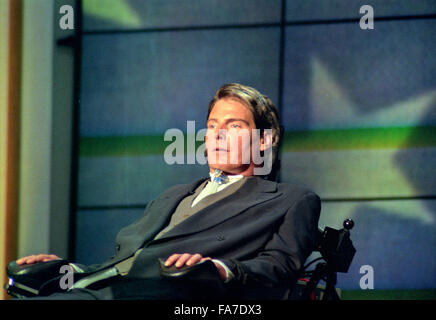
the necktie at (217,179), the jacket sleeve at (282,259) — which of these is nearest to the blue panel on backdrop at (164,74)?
the necktie at (217,179)

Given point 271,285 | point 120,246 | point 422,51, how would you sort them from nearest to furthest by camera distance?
1. point 271,285
2. point 120,246
3. point 422,51

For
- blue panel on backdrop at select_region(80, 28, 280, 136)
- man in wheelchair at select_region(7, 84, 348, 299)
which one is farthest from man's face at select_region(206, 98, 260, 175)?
blue panel on backdrop at select_region(80, 28, 280, 136)

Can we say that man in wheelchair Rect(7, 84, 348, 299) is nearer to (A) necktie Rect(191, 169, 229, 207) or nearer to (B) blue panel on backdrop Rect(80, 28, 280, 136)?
(A) necktie Rect(191, 169, 229, 207)

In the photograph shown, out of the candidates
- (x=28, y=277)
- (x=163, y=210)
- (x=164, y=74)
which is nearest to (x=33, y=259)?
(x=28, y=277)

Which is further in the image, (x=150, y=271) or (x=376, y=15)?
(x=376, y=15)

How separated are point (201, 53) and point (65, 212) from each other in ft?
4.67

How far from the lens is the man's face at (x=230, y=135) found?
101 inches

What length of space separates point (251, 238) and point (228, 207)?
0.65ft

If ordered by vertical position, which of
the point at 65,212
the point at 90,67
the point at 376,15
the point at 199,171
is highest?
the point at 376,15

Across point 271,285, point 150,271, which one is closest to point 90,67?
point 150,271

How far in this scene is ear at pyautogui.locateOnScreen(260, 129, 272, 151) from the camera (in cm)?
267

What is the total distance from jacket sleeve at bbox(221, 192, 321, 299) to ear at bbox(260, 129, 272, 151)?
37cm
